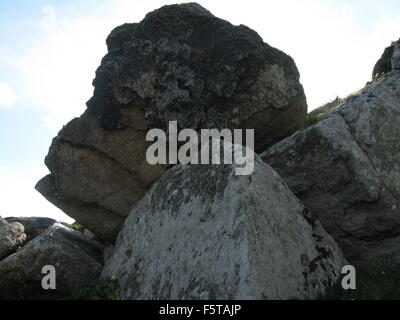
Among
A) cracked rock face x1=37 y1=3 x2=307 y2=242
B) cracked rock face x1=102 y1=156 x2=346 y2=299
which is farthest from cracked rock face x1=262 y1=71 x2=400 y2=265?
cracked rock face x1=37 y1=3 x2=307 y2=242

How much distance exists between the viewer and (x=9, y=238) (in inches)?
627

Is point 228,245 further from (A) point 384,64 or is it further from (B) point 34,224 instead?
(A) point 384,64

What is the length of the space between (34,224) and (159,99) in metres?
9.60

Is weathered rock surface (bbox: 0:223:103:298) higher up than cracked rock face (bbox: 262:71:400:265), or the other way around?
cracked rock face (bbox: 262:71:400:265)

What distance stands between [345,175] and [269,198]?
119 inches

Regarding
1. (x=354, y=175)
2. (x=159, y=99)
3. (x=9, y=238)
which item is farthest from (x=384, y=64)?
(x=9, y=238)

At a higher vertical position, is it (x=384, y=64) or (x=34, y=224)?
(x=384, y=64)

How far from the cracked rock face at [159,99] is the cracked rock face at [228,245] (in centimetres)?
353

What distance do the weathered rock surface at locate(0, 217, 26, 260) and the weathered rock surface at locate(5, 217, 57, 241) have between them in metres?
2.09

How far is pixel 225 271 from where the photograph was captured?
8.18 metres

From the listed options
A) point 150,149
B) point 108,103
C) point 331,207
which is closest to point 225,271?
point 331,207

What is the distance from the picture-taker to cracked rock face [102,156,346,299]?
8.17m

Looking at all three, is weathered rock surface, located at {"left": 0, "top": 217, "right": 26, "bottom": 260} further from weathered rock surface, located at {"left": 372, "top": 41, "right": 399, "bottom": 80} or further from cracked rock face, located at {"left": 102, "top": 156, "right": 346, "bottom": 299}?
weathered rock surface, located at {"left": 372, "top": 41, "right": 399, "bottom": 80}

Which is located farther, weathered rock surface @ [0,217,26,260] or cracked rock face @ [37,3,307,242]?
weathered rock surface @ [0,217,26,260]
